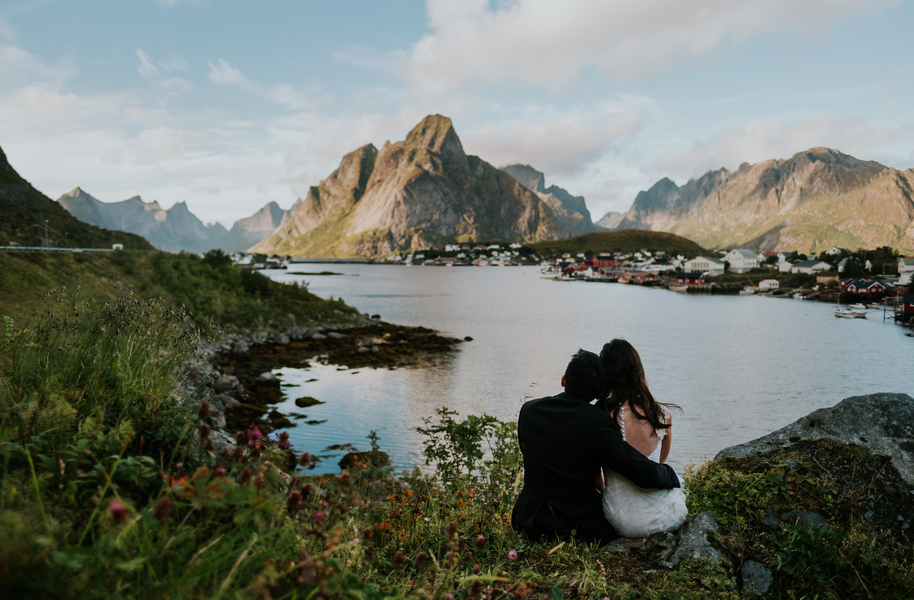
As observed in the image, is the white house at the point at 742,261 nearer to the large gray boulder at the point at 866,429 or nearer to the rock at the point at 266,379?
the rock at the point at 266,379

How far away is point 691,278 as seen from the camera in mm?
Result: 112750

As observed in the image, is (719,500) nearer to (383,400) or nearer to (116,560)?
(116,560)

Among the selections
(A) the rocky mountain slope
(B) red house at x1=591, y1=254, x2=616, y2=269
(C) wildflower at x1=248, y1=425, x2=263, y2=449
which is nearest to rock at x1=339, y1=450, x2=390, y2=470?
(C) wildflower at x1=248, y1=425, x2=263, y2=449

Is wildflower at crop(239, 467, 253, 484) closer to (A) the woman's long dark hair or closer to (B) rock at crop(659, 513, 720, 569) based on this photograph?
(A) the woman's long dark hair

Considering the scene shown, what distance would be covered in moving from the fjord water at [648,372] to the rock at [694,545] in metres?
3.46

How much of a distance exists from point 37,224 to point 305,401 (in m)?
40.2

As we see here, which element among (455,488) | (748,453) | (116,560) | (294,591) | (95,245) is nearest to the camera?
(116,560)

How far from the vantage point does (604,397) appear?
443cm

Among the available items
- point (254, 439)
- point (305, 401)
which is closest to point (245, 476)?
point (254, 439)

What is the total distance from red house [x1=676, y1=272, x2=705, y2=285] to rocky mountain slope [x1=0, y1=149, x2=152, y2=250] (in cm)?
10435

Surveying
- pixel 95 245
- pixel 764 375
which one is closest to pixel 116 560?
pixel 764 375

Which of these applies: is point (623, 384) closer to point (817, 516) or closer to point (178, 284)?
point (817, 516)

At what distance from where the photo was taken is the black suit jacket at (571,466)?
3.89 meters

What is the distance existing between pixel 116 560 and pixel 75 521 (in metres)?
0.58
